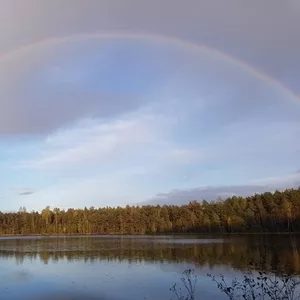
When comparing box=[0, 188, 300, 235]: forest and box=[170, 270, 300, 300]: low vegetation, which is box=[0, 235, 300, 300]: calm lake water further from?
box=[0, 188, 300, 235]: forest

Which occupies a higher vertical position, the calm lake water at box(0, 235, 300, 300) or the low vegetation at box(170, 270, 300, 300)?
the low vegetation at box(170, 270, 300, 300)

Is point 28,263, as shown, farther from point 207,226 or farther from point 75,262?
point 207,226

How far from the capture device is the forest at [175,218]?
113 meters

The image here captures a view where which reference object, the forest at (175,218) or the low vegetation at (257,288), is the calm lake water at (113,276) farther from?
the forest at (175,218)

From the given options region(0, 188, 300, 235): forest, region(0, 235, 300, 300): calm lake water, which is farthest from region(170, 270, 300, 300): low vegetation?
region(0, 188, 300, 235): forest

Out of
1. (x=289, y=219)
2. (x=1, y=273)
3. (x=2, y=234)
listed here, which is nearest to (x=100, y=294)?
(x=1, y=273)

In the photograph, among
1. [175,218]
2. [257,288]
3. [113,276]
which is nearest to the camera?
[257,288]

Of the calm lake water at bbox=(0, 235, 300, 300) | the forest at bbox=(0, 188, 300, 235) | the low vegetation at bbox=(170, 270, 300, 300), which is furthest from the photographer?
the forest at bbox=(0, 188, 300, 235)

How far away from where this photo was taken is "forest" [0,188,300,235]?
113 meters

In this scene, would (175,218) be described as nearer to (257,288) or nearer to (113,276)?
(113,276)

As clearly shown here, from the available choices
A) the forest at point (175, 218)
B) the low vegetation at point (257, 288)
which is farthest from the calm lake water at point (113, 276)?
the forest at point (175, 218)

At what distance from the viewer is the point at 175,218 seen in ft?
499

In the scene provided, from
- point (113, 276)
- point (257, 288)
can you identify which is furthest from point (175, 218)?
point (257, 288)

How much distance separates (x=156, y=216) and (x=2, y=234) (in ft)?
217
